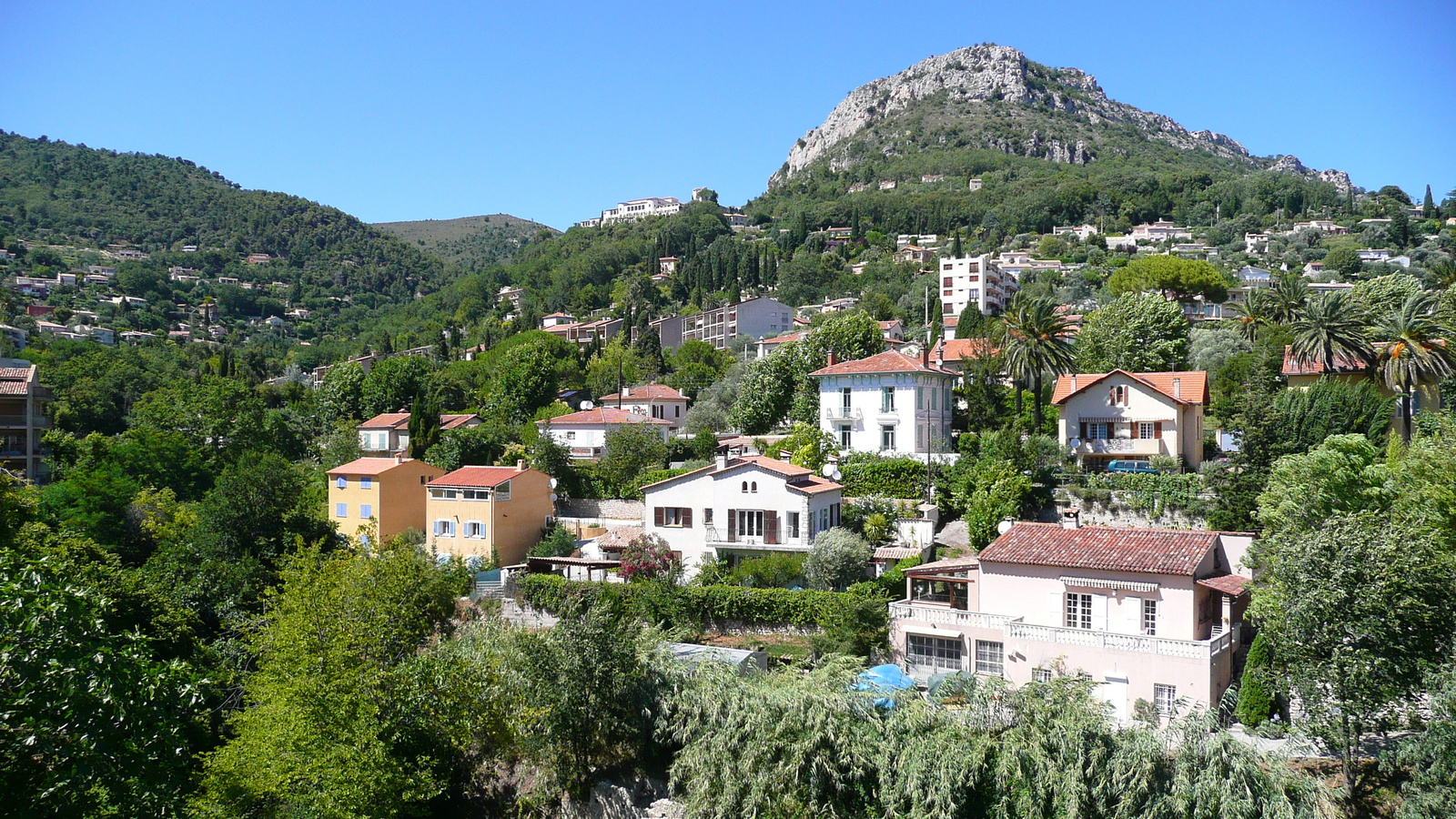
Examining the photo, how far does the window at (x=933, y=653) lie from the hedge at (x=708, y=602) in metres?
2.81

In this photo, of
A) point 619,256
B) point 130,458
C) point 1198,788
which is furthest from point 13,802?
point 619,256

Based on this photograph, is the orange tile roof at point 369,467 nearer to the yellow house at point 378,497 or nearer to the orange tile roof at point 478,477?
the yellow house at point 378,497

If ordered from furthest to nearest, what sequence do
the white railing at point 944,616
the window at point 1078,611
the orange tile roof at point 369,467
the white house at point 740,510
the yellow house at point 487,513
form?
the orange tile roof at point 369,467
the yellow house at point 487,513
the white house at point 740,510
the white railing at point 944,616
the window at point 1078,611

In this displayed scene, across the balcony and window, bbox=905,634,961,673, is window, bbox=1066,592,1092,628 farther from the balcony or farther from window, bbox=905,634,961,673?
the balcony

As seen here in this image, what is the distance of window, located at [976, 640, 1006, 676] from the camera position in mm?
27047

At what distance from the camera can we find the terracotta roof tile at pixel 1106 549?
25.9 meters

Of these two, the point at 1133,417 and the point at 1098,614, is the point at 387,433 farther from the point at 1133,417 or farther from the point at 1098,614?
the point at 1098,614

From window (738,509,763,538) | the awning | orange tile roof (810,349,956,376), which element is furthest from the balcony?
the awning

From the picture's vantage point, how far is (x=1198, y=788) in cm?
1839

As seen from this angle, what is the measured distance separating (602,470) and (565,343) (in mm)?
39889

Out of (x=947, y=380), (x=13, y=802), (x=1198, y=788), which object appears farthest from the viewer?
(x=947, y=380)

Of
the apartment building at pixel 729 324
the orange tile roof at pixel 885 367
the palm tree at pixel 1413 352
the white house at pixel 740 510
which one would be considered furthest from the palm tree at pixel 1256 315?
the apartment building at pixel 729 324

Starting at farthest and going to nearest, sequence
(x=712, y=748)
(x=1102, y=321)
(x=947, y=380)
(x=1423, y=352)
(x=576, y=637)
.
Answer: (x=1102, y=321) < (x=947, y=380) < (x=1423, y=352) < (x=576, y=637) < (x=712, y=748)

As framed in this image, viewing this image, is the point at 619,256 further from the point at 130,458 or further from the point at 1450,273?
the point at 1450,273
